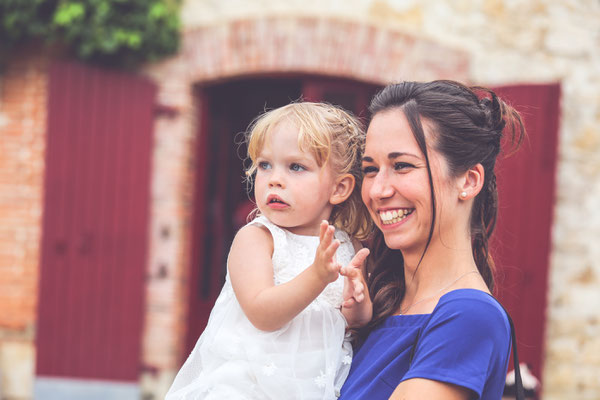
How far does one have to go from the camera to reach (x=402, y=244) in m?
1.67

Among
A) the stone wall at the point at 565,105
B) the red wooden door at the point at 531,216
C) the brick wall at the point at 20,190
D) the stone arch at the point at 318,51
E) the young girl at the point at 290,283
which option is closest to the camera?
the young girl at the point at 290,283

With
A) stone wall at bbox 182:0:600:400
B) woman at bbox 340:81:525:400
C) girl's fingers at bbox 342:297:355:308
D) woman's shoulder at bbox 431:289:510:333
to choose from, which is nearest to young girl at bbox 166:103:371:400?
girl's fingers at bbox 342:297:355:308

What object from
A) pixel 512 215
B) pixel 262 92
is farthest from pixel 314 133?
pixel 262 92

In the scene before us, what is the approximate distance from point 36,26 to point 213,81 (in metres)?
1.42

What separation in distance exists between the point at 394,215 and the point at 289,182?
1.19ft

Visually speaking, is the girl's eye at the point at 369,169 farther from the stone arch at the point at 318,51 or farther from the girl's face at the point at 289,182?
the stone arch at the point at 318,51

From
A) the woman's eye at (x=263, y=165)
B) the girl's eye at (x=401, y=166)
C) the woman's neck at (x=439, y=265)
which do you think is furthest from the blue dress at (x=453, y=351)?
the woman's eye at (x=263, y=165)

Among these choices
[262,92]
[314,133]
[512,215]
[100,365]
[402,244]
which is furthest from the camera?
[262,92]

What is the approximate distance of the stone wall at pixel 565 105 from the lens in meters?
4.55

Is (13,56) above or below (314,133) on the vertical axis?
above

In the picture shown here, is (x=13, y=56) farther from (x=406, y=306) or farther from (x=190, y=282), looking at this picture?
(x=406, y=306)

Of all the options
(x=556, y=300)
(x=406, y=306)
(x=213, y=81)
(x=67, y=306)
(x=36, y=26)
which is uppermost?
(x=36, y=26)

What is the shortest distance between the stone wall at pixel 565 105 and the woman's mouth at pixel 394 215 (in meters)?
3.34

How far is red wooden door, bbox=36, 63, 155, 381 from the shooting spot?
4926mm
